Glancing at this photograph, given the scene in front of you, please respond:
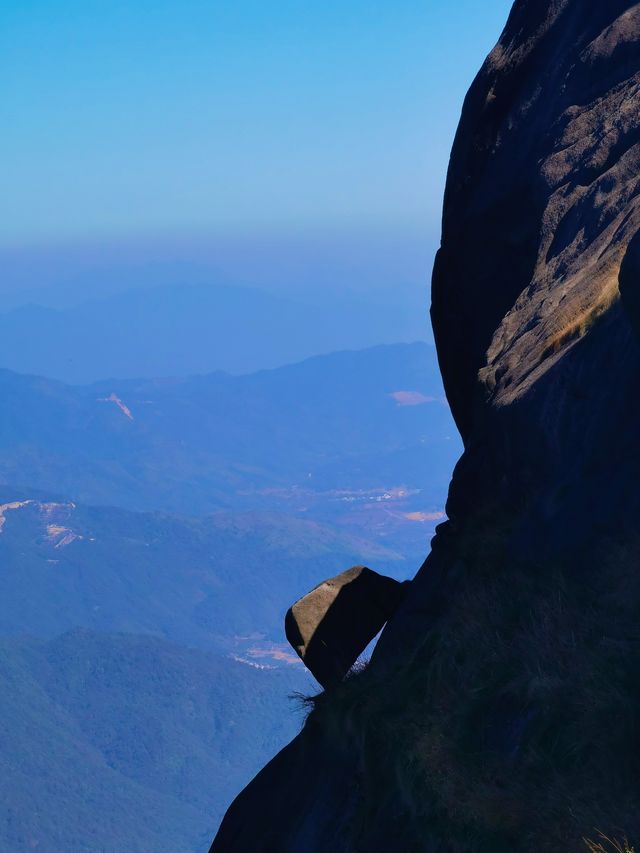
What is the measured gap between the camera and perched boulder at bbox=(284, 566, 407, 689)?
62.7 ft

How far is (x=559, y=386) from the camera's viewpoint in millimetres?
15477

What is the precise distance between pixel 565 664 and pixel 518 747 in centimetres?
105

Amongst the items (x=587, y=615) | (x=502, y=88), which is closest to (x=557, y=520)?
(x=587, y=615)

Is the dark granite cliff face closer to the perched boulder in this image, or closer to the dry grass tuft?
the dry grass tuft

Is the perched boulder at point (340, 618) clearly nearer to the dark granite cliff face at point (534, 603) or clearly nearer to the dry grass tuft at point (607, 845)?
the dark granite cliff face at point (534, 603)

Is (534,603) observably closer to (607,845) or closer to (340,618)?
(607,845)

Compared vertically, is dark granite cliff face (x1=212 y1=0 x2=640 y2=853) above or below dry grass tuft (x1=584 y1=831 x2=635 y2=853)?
above

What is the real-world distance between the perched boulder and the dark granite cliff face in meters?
2.19

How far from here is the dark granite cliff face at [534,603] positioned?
1131 centimetres

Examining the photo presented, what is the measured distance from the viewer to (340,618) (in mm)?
19453

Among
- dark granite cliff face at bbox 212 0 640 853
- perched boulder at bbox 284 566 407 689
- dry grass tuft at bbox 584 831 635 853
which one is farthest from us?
perched boulder at bbox 284 566 407 689

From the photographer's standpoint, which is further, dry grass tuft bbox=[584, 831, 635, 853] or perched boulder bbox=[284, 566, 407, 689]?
perched boulder bbox=[284, 566, 407, 689]

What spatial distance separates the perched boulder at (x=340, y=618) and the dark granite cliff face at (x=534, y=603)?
2.19 meters

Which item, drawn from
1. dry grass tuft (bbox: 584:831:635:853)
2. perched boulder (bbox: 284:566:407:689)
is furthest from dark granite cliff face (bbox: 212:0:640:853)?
perched boulder (bbox: 284:566:407:689)
